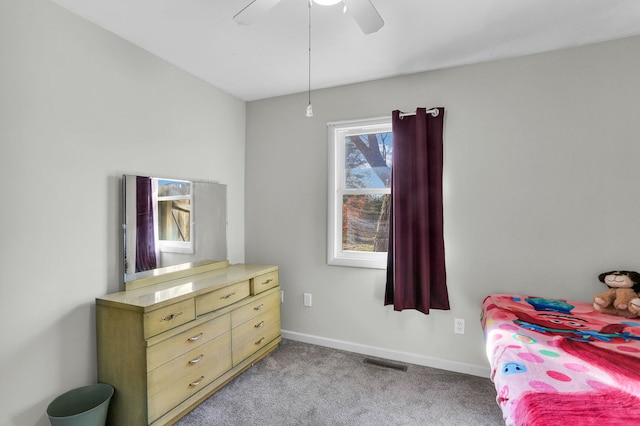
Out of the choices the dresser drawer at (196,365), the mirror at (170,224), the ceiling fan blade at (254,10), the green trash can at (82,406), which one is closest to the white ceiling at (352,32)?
the ceiling fan blade at (254,10)

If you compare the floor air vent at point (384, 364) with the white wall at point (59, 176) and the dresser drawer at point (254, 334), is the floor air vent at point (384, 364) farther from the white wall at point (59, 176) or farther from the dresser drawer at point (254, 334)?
the white wall at point (59, 176)

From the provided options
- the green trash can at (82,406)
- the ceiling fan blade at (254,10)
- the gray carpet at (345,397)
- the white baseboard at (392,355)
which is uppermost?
the ceiling fan blade at (254,10)

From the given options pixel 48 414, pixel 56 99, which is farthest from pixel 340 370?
pixel 56 99

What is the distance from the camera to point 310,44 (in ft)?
7.43

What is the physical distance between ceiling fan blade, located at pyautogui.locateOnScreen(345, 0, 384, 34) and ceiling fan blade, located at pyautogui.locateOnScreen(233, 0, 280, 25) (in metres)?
0.35

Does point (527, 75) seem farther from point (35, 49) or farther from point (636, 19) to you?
point (35, 49)

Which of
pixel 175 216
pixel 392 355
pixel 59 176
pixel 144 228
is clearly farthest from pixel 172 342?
pixel 392 355

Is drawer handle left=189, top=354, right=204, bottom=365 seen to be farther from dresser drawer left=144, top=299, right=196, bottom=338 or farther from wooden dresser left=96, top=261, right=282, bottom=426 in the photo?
dresser drawer left=144, top=299, right=196, bottom=338

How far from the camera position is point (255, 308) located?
2729mm

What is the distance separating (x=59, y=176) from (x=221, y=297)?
127 cm

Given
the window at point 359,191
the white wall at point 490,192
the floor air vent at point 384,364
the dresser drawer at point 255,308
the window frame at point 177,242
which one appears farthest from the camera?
the window at point 359,191

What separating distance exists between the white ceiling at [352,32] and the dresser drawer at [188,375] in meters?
2.15

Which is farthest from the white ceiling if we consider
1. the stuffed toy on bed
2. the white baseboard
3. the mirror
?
the white baseboard

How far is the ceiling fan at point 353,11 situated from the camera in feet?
4.64
